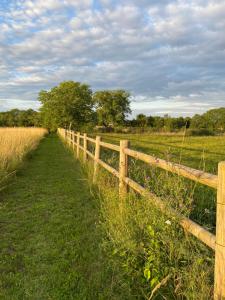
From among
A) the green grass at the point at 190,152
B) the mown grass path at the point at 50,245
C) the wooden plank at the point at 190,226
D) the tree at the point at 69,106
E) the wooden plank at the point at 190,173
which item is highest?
the tree at the point at 69,106

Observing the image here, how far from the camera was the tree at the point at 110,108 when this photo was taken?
322 ft

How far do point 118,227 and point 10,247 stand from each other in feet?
5.40

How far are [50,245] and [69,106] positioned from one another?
1612 inches

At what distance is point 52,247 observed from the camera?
495 centimetres

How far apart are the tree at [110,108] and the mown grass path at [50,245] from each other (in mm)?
89524

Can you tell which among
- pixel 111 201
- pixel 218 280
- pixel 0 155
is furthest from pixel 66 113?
pixel 218 280

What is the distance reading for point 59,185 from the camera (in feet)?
31.9

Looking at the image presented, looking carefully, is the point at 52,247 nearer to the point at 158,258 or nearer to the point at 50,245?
the point at 50,245

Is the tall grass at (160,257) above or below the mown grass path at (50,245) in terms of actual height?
above

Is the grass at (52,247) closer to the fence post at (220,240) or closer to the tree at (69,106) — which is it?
the fence post at (220,240)

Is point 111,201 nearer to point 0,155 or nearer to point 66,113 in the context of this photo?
point 0,155

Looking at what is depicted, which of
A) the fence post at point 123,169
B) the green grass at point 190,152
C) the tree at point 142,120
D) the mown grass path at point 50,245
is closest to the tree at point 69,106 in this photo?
the green grass at point 190,152

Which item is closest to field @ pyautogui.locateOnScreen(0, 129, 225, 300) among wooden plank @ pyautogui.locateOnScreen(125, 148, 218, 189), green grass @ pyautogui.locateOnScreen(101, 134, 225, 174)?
wooden plank @ pyautogui.locateOnScreen(125, 148, 218, 189)

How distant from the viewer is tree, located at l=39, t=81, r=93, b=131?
45.4 m
